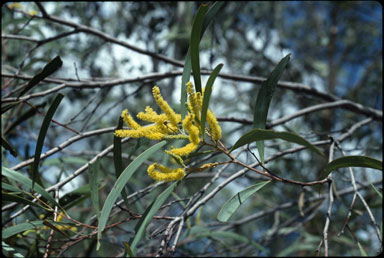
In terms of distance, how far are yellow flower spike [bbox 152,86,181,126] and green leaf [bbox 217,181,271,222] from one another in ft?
0.70

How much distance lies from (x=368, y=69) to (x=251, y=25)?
1.47 m

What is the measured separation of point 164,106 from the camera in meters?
0.62

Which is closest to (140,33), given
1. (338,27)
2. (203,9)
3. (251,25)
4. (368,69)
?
(251,25)

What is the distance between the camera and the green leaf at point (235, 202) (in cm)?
71

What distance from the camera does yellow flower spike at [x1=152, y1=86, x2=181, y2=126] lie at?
621mm

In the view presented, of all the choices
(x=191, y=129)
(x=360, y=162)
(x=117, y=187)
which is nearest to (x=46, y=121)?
(x=117, y=187)

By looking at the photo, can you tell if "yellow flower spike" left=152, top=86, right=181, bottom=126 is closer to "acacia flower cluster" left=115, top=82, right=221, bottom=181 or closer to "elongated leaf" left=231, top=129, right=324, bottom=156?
"acacia flower cluster" left=115, top=82, right=221, bottom=181

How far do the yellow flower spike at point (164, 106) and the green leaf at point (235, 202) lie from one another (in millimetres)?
213

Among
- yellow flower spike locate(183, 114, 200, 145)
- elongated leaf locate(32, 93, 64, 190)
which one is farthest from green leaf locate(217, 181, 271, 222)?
elongated leaf locate(32, 93, 64, 190)

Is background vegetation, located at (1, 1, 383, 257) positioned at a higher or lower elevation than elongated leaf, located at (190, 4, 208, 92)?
higher

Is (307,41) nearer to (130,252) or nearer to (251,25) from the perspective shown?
(251,25)

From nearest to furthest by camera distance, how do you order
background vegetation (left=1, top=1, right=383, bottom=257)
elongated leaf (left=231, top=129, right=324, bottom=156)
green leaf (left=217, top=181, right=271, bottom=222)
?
1. elongated leaf (left=231, top=129, right=324, bottom=156)
2. green leaf (left=217, top=181, right=271, bottom=222)
3. background vegetation (left=1, top=1, right=383, bottom=257)

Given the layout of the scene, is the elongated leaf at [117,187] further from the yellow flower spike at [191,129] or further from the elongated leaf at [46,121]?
the elongated leaf at [46,121]

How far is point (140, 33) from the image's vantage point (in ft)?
12.8
